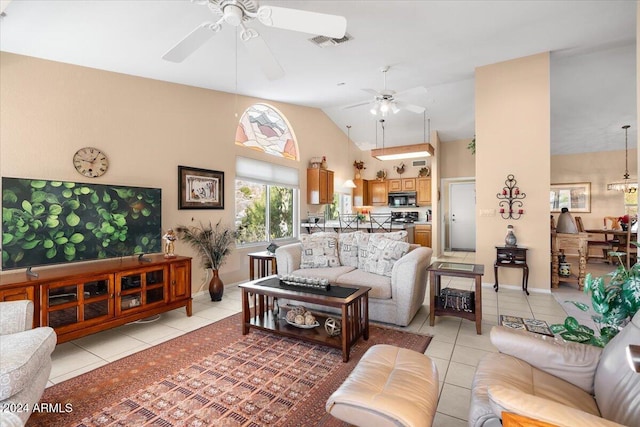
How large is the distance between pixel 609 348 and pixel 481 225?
12.5 feet

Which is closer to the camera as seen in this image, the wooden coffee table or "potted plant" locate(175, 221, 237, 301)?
the wooden coffee table

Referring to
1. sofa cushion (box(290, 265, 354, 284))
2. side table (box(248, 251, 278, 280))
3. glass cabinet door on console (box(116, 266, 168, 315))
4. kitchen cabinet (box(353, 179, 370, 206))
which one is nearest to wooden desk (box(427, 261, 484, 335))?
sofa cushion (box(290, 265, 354, 284))

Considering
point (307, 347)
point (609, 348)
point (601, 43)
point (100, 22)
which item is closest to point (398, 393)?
point (609, 348)

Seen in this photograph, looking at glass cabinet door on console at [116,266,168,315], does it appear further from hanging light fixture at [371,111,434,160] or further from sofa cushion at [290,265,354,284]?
hanging light fixture at [371,111,434,160]

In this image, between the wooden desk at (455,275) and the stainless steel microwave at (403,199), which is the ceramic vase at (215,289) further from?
the stainless steel microwave at (403,199)

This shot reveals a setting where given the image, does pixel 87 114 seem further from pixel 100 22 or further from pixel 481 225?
pixel 481 225

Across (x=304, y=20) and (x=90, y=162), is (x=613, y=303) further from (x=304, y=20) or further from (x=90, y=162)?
(x=90, y=162)

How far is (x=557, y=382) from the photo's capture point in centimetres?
152

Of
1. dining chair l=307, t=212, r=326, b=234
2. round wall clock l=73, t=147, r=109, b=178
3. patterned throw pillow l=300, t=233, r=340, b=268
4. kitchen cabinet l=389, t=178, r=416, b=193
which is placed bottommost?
Answer: patterned throw pillow l=300, t=233, r=340, b=268

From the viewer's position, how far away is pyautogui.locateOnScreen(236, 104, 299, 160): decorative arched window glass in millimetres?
5523

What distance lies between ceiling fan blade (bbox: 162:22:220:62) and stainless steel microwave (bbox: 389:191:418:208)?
24.3 feet

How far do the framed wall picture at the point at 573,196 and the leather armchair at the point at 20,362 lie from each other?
10.1 m

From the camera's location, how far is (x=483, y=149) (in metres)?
5.00

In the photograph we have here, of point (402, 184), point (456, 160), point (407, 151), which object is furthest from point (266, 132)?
point (456, 160)
